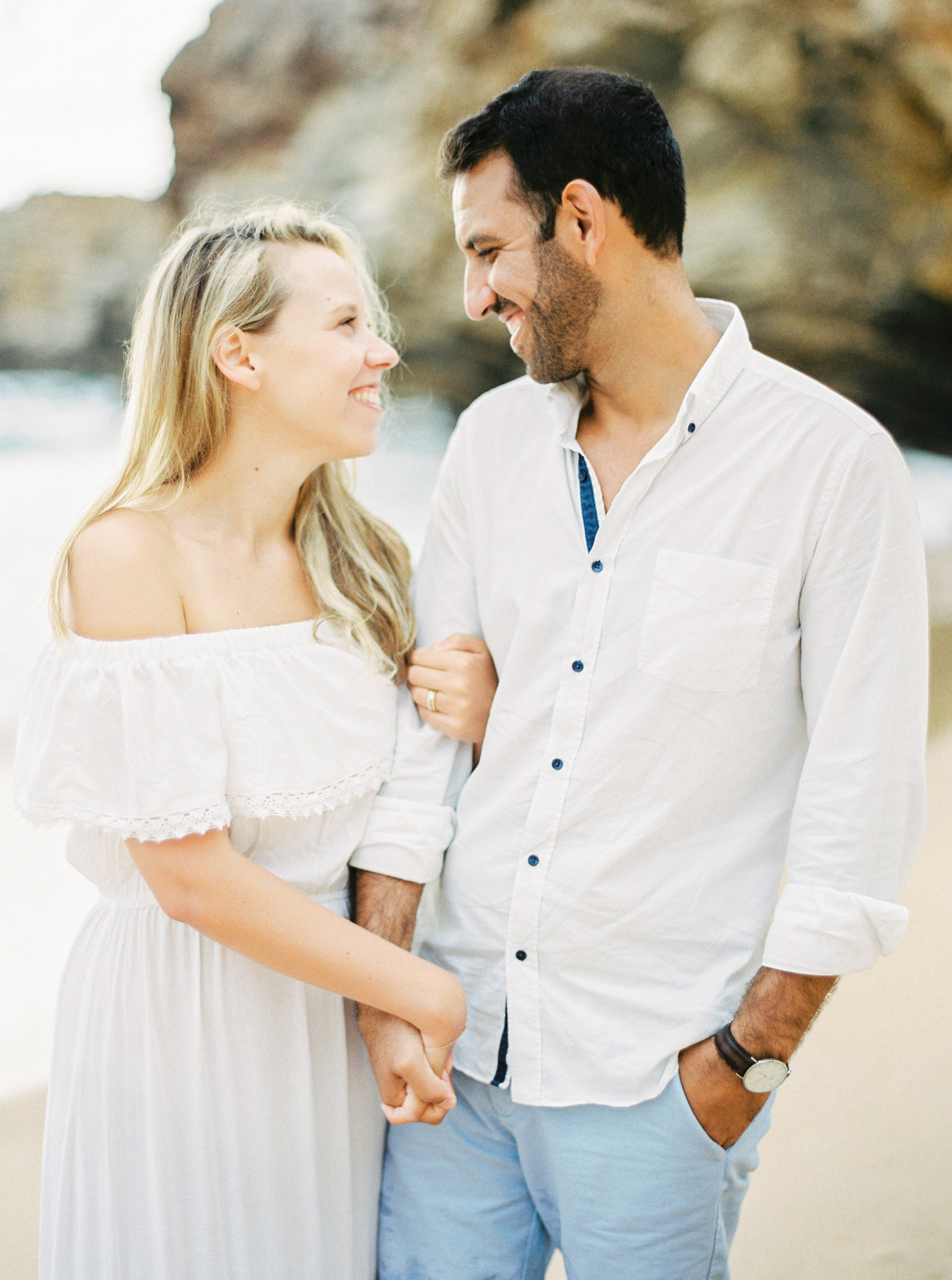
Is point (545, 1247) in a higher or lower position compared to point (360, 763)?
lower

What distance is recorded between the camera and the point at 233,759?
1.17 metres

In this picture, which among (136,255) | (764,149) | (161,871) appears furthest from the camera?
(136,255)

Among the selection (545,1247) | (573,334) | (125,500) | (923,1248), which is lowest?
(923,1248)

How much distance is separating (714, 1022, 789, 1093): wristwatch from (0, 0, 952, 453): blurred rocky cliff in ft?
15.6

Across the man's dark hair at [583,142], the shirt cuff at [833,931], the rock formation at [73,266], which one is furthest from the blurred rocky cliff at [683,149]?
the shirt cuff at [833,931]

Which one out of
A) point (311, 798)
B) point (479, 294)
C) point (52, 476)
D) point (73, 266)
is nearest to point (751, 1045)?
point (311, 798)

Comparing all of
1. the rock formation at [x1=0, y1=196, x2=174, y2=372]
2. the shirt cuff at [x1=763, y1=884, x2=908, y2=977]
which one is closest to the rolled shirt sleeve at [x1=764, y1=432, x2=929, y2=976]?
the shirt cuff at [x1=763, y1=884, x2=908, y2=977]

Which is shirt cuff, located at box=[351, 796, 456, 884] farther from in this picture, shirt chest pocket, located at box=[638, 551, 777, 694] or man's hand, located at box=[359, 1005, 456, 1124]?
shirt chest pocket, located at box=[638, 551, 777, 694]

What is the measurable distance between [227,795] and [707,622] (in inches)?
22.2

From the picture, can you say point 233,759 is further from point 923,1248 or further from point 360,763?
point 923,1248

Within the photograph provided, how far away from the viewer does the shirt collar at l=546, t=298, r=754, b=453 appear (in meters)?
1.19

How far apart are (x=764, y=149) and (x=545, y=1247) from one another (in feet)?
19.2

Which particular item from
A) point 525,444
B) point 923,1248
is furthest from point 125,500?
point 923,1248

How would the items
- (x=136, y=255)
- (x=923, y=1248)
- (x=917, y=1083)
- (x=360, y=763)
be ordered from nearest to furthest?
(x=360, y=763) < (x=923, y=1248) < (x=917, y=1083) < (x=136, y=255)
